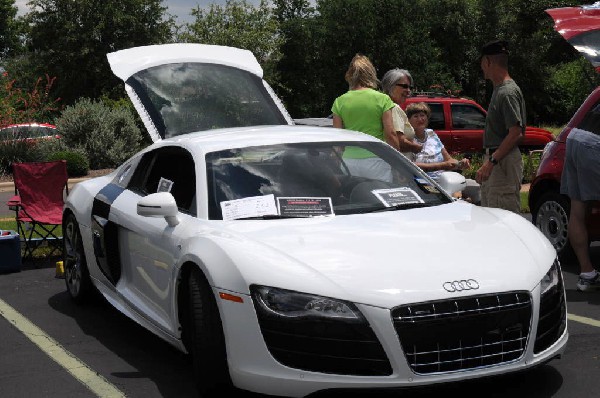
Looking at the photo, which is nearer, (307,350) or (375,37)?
(307,350)

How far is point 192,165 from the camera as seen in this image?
5.97 m

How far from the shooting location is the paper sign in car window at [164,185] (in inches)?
246

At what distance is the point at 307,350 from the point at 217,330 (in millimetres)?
527

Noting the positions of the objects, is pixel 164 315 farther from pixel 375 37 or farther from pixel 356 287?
pixel 375 37

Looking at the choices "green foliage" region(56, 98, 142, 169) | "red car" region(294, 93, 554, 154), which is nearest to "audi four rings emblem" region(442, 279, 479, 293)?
"red car" region(294, 93, 554, 154)

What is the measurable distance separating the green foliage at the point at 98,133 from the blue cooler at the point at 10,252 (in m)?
16.1

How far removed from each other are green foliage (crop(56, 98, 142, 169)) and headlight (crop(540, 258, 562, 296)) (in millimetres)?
21405

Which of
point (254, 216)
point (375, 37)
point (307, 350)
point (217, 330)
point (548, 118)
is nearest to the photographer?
point (307, 350)

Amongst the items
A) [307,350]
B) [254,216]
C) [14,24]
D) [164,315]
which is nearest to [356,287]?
[307,350]

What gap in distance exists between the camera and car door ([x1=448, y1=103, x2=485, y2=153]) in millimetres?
21641

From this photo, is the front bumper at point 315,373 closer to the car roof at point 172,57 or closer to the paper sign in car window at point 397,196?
the paper sign in car window at point 397,196

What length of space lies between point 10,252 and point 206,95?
96.0 inches

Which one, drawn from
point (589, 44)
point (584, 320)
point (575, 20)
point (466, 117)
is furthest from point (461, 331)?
point (466, 117)

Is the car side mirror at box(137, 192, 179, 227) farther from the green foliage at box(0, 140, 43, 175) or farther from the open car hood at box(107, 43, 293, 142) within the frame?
the green foliage at box(0, 140, 43, 175)
